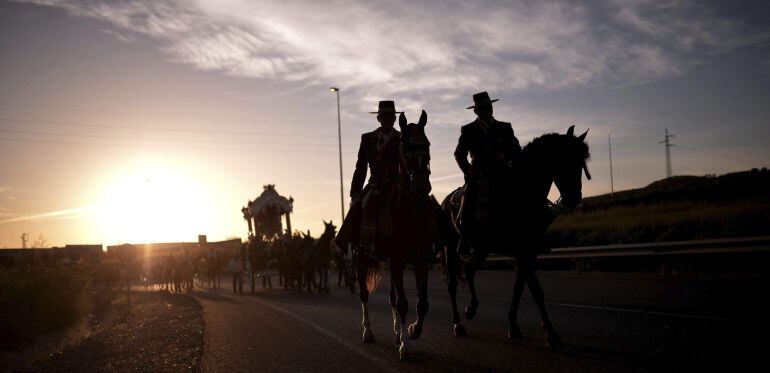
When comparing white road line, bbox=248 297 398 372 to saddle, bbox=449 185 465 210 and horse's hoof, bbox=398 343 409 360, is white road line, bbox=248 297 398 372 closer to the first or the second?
horse's hoof, bbox=398 343 409 360

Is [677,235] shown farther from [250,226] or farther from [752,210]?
[250,226]

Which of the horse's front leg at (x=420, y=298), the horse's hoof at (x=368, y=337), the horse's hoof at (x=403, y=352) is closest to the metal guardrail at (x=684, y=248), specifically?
the horse's hoof at (x=368, y=337)

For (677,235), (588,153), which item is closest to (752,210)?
(677,235)

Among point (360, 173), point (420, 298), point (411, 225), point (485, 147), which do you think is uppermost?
point (485, 147)

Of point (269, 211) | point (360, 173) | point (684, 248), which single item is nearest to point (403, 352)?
point (360, 173)

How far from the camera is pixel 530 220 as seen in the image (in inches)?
295

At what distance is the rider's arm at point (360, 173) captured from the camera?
8141 mm

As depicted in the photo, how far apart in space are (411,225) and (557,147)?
6.80 ft

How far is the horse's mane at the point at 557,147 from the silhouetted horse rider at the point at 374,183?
5.62 feet

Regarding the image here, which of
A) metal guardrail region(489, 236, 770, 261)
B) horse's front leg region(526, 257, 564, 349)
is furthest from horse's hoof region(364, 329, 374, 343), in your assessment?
metal guardrail region(489, 236, 770, 261)

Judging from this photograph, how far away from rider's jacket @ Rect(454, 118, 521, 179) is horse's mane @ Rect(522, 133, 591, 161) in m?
0.23

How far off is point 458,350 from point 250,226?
105 ft

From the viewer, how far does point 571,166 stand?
24.6 ft

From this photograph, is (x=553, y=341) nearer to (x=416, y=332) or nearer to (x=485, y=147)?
(x=416, y=332)
